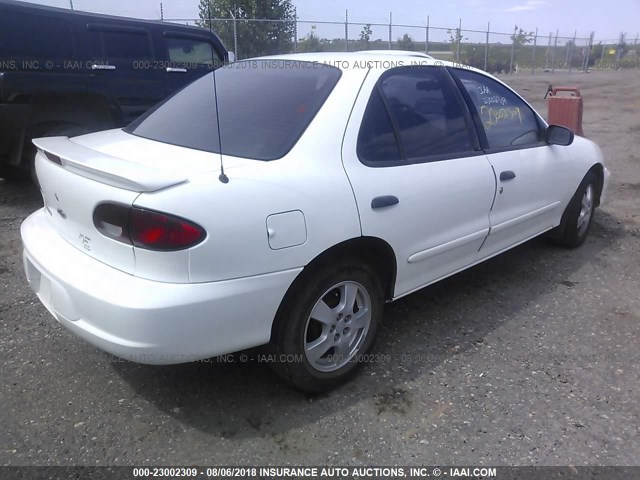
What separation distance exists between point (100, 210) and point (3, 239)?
319 centimetres

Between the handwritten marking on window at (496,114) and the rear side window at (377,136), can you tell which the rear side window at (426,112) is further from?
the handwritten marking on window at (496,114)

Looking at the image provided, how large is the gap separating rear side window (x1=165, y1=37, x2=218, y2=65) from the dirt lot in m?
4.20

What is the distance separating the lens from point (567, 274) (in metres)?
4.41

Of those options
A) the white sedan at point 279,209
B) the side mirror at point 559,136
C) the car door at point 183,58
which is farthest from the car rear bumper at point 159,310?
the car door at point 183,58

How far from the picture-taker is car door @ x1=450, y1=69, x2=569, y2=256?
142 inches

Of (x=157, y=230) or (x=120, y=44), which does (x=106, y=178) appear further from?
(x=120, y=44)

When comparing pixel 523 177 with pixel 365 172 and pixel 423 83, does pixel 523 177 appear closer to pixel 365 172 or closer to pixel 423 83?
pixel 423 83

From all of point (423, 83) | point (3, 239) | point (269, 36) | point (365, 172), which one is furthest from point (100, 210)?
point (269, 36)

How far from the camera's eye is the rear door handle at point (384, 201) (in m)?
2.73

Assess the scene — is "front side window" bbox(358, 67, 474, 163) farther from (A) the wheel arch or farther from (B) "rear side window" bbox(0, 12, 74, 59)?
(B) "rear side window" bbox(0, 12, 74, 59)

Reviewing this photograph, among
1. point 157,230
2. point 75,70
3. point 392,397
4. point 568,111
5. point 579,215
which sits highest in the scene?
point 75,70

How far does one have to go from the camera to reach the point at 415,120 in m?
Result: 3.16

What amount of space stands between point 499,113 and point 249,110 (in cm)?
186

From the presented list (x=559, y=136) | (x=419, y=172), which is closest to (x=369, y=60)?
(x=419, y=172)
